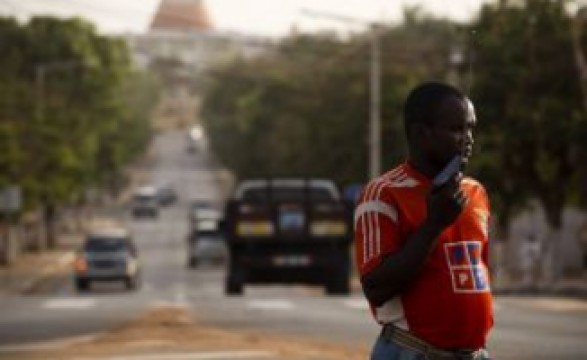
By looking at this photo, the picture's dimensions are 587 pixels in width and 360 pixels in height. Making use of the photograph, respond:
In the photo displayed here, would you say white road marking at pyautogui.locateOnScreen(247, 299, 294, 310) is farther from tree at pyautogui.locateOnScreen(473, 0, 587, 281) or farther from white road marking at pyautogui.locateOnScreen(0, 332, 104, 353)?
tree at pyautogui.locateOnScreen(473, 0, 587, 281)

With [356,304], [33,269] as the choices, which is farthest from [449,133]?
[33,269]

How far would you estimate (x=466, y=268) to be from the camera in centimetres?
561

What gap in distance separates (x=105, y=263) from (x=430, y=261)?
4253 cm

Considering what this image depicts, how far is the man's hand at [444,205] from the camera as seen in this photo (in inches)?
213

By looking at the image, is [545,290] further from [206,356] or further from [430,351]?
[430,351]

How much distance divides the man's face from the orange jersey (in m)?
0.10

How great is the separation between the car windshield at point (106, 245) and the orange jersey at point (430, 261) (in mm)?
43213

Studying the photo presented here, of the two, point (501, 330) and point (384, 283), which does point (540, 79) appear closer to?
point (501, 330)

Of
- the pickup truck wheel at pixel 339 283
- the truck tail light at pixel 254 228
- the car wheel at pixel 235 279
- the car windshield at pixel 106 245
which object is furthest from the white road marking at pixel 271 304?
the car windshield at pixel 106 245

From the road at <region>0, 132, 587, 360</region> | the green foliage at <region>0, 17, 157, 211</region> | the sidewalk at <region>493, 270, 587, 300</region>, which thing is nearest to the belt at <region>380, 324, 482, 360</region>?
the road at <region>0, 132, 587, 360</region>

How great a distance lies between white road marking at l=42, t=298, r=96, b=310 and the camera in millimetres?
27156

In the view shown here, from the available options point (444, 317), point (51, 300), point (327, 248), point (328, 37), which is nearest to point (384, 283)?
point (444, 317)

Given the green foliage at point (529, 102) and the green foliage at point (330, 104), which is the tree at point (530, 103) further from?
the green foliage at point (330, 104)

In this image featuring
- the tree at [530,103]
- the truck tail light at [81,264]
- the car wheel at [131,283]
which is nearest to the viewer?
the tree at [530,103]
